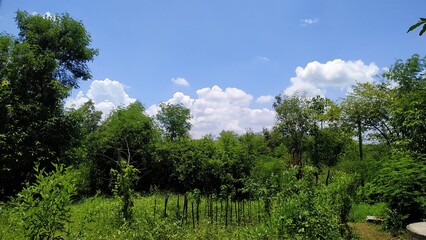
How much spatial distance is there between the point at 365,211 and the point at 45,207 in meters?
9.24

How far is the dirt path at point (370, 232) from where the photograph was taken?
7.23 metres

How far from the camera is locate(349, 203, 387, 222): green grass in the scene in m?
8.75

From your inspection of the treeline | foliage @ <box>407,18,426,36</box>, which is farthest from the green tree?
foliage @ <box>407,18,426,36</box>

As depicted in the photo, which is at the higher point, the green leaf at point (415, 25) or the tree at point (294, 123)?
the tree at point (294, 123)

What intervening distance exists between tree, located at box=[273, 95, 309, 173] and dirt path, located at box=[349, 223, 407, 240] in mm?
10886

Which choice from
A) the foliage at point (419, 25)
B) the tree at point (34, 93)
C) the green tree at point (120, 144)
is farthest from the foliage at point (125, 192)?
the green tree at point (120, 144)

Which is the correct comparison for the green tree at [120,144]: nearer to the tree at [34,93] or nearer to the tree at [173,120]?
the tree at [34,93]

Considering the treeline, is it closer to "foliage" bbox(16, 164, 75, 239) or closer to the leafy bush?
the leafy bush

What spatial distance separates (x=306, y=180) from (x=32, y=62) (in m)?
10.8

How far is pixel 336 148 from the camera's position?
751 inches

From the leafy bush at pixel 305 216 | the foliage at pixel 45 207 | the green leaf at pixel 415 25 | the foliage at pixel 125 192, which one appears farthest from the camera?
the foliage at pixel 125 192

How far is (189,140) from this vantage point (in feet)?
57.6

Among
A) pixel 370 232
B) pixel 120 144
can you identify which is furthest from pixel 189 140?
pixel 370 232

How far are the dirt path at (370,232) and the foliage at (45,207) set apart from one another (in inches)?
239
